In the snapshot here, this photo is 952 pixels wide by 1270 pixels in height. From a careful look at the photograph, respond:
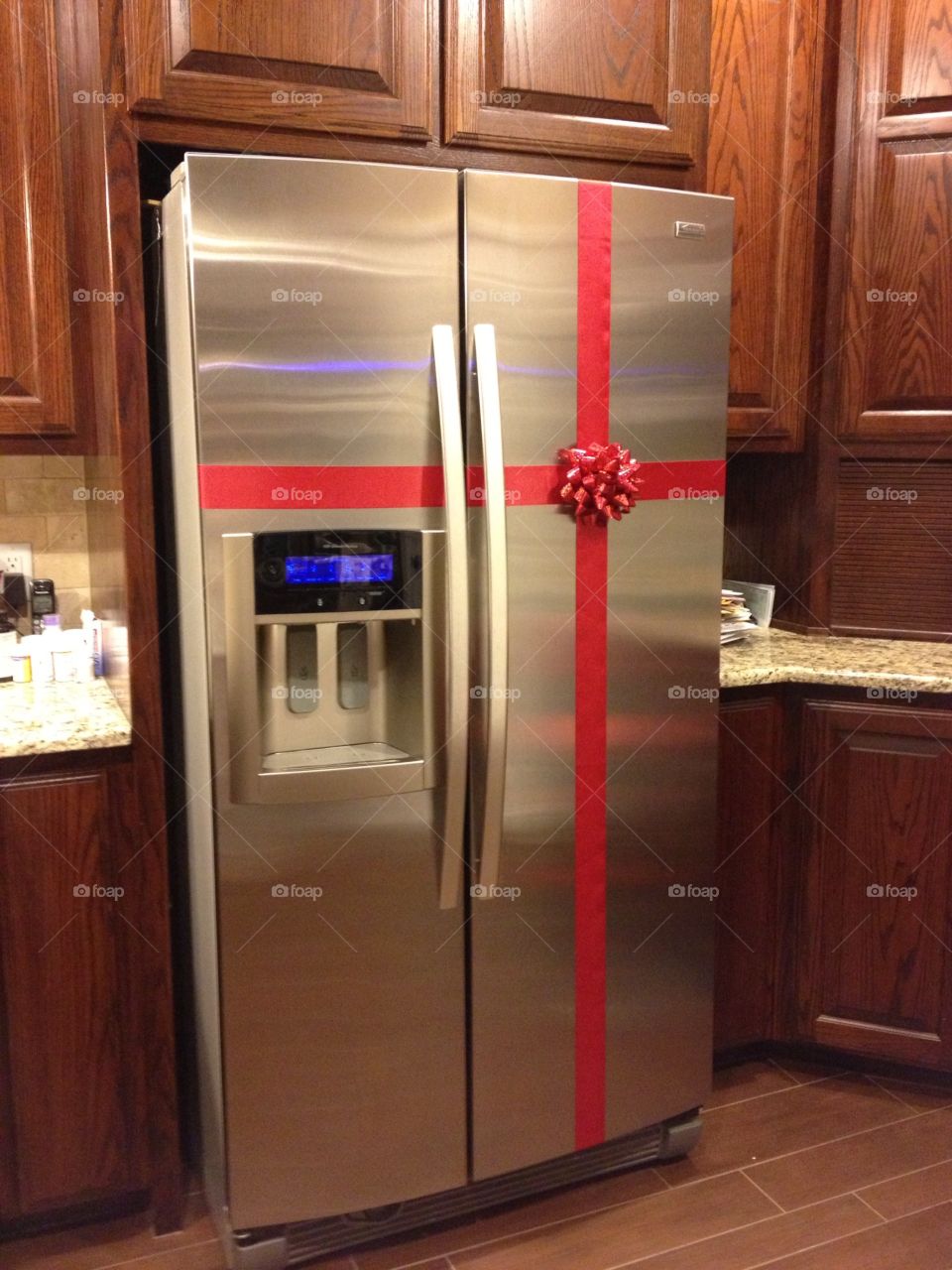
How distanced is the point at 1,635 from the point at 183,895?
62 cm

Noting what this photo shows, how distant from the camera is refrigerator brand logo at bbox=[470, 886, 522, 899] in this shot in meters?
1.89

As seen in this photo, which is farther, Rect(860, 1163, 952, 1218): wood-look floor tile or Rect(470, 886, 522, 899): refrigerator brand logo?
Rect(860, 1163, 952, 1218): wood-look floor tile

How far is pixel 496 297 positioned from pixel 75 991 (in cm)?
132

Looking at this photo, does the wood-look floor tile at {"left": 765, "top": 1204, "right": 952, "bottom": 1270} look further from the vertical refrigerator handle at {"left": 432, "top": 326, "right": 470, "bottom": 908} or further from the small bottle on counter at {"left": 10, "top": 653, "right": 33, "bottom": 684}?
the small bottle on counter at {"left": 10, "top": 653, "right": 33, "bottom": 684}

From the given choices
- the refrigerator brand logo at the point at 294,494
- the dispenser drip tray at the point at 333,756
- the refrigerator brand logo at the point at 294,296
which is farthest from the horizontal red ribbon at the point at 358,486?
the dispenser drip tray at the point at 333,756

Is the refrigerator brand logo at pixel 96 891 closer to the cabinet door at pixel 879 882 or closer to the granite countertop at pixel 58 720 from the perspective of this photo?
the granite countertop at pixel 58 720

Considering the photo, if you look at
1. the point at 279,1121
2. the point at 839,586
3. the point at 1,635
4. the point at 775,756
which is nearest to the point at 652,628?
the point at 775,756

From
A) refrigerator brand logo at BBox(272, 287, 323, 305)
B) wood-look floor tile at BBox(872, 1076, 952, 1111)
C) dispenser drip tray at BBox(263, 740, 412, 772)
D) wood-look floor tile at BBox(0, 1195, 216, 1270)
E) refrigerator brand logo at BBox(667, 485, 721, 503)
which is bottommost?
wood-look floor tile at BBox(0, 1195, 216, 1270)

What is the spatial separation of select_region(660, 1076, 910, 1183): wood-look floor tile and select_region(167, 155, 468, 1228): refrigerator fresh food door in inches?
22.5

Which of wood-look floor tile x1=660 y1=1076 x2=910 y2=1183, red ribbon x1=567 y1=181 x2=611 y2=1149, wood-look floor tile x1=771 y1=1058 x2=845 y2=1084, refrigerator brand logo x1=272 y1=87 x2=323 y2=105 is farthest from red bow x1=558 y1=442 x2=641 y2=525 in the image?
wood-look floor tile x1=771 y1=1058 x2=845 y2=1084

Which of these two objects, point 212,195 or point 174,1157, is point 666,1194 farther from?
point 212,195

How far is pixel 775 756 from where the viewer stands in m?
2.38

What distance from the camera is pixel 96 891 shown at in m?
1.88

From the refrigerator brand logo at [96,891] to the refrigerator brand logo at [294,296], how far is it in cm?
98
